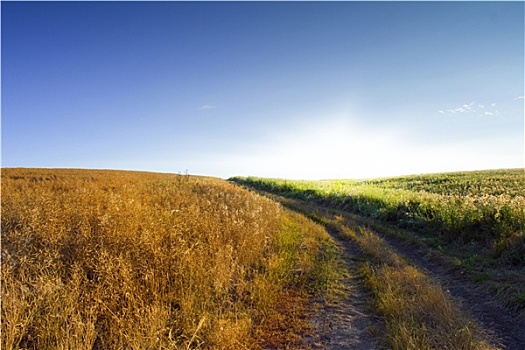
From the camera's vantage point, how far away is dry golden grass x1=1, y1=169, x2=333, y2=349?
13.8 feet

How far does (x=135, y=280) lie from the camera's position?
17.7 feet

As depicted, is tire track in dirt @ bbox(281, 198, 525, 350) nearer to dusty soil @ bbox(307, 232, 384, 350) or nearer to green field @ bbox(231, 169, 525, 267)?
dusty soil @ bbox(307, 232, 384, 350)

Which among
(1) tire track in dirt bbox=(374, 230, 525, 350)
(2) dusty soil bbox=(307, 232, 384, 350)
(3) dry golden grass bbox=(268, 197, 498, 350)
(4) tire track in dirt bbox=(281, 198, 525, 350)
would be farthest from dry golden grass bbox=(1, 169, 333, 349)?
(1) tire track in dirt bbox=(374, 230, 525, 350)

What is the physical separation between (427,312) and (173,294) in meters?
4.48

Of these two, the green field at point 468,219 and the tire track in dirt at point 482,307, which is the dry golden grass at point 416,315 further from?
the green field at point 468,219

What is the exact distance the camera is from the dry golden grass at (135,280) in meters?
4.20

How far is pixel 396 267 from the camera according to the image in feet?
27.6

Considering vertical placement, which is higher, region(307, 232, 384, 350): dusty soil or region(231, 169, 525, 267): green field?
region(231, 169, 525, 267): green field

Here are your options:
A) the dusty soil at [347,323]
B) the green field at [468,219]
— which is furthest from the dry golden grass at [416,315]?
the green field at [468,219]

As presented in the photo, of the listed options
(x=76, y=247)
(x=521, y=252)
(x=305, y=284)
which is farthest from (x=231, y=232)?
(x=521, y=252)

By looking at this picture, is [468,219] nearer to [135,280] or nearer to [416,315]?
[416,315]

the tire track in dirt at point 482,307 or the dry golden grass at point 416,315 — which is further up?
the dry golden grass at point 416,315

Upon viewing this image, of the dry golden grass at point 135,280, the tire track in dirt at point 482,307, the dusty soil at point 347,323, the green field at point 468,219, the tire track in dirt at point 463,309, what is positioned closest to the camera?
the dry golden grass at point 135,280

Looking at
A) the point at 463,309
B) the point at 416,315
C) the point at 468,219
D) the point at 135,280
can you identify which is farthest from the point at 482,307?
the point at 135,280
